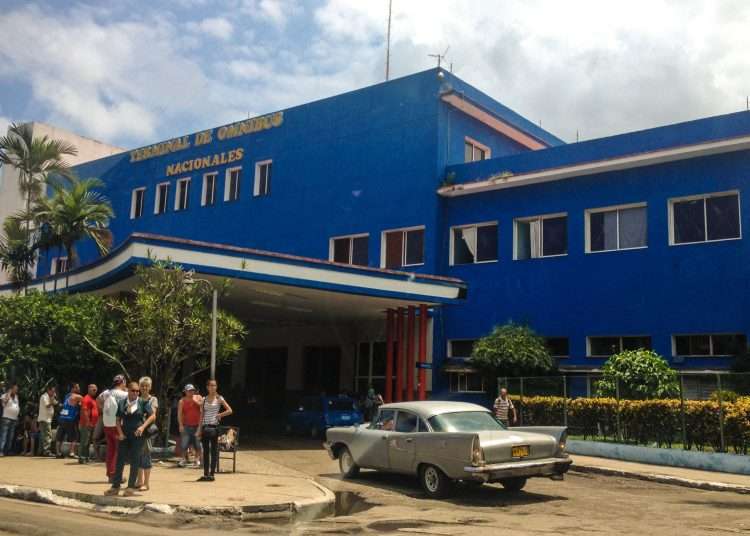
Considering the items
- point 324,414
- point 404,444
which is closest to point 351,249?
point 324,414

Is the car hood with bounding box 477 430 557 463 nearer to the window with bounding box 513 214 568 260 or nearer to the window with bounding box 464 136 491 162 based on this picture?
the window with bounding box 513 214 568 260

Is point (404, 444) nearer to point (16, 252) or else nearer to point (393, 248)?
point (393, 248)

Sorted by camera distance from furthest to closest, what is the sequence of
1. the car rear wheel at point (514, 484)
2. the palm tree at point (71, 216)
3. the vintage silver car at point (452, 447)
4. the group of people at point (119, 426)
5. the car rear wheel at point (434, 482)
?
the palm tree at point (71, 216), the car rear wheel at point (514, 484), the car rear wheel at point (434, 482), the group of people at point (119, 426), the vintage silver car at point (452, 447)

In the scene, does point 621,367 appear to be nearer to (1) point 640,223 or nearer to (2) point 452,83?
(1) point 640,223

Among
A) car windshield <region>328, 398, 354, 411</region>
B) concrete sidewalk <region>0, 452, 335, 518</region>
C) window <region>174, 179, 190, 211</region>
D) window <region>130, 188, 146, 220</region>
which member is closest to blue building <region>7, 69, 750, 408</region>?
window <region>174, 179, 190, 211</region>

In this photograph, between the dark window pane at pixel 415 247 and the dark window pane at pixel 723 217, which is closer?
the dark window pane at pixel 723 217

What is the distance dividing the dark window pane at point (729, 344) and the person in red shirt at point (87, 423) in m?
15.7

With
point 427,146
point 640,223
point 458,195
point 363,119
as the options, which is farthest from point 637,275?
point 363,119

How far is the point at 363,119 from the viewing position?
2989cm

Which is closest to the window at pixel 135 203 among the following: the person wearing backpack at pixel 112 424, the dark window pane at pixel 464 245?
the dark window pane at pixel 464 245

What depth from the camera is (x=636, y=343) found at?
2269 cm

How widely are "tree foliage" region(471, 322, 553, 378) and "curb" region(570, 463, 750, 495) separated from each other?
20.8 feet

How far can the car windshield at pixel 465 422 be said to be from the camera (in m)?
12.5

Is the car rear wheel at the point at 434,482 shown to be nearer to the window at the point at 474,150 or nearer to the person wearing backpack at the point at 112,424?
the person wearing backpack at the point at 112,424
